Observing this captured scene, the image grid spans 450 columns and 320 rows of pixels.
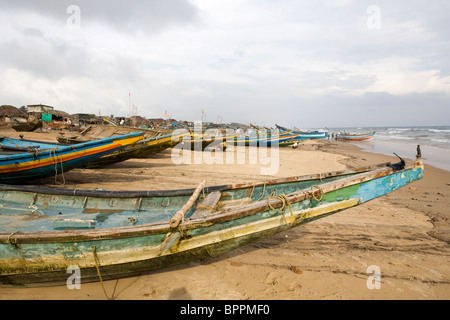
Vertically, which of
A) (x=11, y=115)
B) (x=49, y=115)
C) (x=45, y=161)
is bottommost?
(x=45, y=161)

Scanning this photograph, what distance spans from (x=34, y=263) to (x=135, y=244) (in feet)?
3.49

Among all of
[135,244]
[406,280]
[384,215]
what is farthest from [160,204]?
[384,215]

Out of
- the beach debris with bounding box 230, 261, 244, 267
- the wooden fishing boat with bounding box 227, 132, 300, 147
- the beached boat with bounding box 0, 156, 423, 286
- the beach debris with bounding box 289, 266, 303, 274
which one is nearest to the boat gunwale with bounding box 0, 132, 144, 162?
the beached boat with bounding box 0, 156, 423, 286

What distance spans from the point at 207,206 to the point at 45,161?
502 cm

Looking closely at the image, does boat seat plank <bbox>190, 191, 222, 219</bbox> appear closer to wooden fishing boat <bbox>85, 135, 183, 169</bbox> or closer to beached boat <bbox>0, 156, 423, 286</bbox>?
beached boat <bbox>0, 156, 423, 286</bbox>

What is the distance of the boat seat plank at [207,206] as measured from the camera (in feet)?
9.48

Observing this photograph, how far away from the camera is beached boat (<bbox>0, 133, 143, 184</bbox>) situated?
5.82 metres

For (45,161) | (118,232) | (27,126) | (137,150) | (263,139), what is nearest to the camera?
(118,232)

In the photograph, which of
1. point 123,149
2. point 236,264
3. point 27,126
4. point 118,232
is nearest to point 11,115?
point 27,126

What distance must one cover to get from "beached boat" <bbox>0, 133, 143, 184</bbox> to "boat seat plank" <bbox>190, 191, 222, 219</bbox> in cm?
427

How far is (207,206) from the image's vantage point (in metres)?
3.18

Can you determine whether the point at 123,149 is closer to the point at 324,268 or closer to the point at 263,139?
the point at 324,268

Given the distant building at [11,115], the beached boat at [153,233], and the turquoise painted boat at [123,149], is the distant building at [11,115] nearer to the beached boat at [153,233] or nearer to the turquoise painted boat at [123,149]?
the turquoise painted boat at [123,149]

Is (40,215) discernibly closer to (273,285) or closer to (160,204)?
(160,204)
